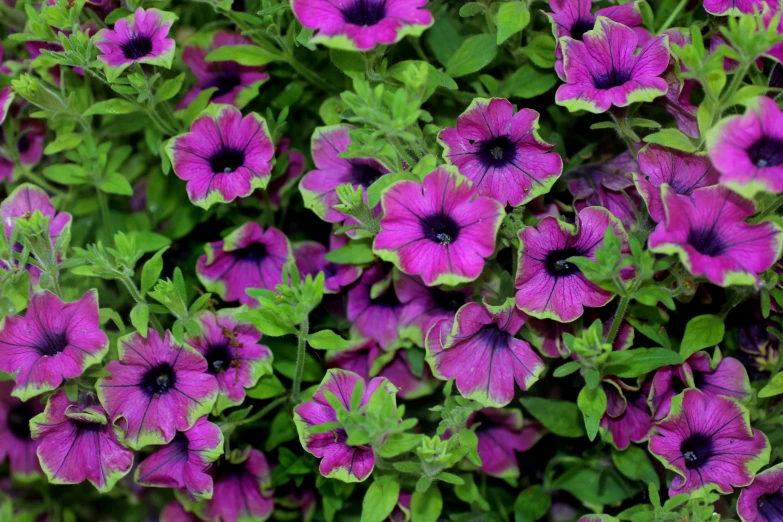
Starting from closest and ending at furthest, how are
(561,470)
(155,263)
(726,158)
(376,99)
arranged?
(726,158) → (376,99) → (155,263) → (561,470)

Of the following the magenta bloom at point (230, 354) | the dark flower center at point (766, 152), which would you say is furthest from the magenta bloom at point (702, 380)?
the magenta bloom at point (230, 354)

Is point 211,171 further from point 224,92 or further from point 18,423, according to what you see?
point 18,423

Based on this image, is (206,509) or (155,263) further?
(206,509)

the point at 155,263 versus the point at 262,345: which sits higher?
the point at 155,263

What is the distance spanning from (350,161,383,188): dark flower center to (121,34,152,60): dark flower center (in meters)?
0.37

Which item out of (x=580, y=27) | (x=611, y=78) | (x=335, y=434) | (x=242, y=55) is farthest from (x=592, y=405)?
(x=242, y=55)

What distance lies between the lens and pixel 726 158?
88 centimetres

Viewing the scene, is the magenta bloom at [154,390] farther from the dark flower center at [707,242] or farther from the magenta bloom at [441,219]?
the dark flower center at [707,242]

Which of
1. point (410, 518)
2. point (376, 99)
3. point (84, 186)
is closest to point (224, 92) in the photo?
point (84, 186)

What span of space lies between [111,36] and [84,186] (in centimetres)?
39

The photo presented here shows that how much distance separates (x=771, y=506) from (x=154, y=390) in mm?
954

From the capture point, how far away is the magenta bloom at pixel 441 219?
3.28ft

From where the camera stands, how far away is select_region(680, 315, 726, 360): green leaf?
1115 millimetres

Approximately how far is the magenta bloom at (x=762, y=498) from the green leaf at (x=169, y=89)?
1.06 meters
